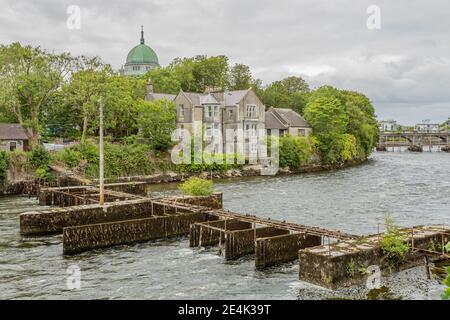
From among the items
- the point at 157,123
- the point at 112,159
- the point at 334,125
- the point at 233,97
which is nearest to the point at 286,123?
the point at 334,125

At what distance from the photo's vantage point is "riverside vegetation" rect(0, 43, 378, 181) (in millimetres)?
59344

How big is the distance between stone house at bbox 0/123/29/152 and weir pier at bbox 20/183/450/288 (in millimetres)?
26658

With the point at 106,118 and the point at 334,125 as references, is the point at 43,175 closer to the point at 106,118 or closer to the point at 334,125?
the point at 106,118

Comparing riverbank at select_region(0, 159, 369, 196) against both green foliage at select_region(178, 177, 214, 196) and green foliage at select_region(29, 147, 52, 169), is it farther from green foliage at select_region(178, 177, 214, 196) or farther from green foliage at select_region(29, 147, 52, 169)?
green foliage at select_region(178, 177, 214, 196)

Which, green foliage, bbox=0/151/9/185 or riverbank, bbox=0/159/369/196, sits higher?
green foliage, bbox=0/151/9/185

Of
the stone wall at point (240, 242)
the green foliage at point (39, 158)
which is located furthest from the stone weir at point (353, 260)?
the green foliage at point (39, 158)

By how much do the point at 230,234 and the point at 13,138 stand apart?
4609cm

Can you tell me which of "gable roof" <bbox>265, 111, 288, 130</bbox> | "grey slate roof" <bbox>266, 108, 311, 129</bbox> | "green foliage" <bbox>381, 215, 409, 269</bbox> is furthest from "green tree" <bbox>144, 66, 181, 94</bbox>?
"green foliage" <bbox>381, 215, 409, 269</bbox>

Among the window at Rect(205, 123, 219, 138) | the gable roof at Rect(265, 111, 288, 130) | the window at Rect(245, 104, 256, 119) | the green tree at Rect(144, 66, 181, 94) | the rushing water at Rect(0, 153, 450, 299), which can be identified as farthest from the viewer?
the green tree at Rect(144, 66, 181, 94)

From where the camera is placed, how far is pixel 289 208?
4112 centimetres

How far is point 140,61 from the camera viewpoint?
157 metres
